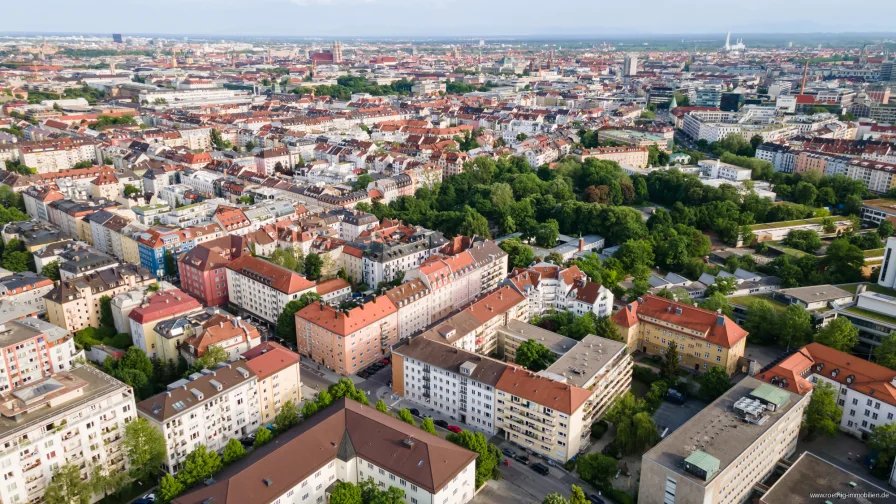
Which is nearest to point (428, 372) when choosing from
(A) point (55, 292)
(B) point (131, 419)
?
(B) point (131, 419)

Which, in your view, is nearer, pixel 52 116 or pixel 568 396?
pixel 568 396

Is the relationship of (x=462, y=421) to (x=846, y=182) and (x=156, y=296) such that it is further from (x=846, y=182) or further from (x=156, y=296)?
(x=846, y=182)

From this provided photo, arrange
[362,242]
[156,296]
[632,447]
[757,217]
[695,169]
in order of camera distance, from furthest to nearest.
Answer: [695,169], [757,217], [362,242], [156,296], [632,447]

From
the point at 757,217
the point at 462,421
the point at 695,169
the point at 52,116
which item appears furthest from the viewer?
the point at 52,116

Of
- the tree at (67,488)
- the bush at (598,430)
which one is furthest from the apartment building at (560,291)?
the tree at (67,488)

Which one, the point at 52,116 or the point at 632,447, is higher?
the point at 52,116

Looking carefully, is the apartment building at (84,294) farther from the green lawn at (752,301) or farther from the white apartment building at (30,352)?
the green lawn at (752,301)

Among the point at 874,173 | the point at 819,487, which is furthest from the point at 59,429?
the point at 874,173

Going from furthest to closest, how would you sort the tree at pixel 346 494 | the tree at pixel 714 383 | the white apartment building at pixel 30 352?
1. the tree at pixel 714 383
2. the white apartment building at pixel 30 352
3. the tree at pixel 346 494
